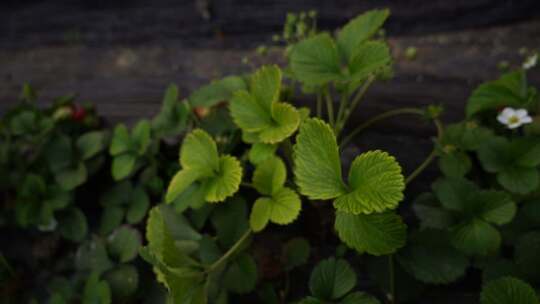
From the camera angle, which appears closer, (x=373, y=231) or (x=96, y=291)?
(x=373, y=231)

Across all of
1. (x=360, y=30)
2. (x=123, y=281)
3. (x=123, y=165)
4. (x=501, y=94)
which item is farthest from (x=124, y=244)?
(x=501, y=94)

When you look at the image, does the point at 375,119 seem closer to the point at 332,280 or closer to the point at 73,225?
the point at 332,280

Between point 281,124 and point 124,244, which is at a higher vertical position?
point 281,124

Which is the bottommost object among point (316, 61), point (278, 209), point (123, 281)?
point (123, 281)

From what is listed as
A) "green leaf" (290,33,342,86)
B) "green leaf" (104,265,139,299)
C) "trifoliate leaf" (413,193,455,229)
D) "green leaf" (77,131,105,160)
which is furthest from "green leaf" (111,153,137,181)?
"trifoliate leaf" (413,193,455,229)

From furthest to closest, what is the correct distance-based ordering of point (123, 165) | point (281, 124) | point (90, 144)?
point (90, 144), point (123, 165), point (281, 124)

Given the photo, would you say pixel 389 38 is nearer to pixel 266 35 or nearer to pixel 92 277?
pixel 266 35
